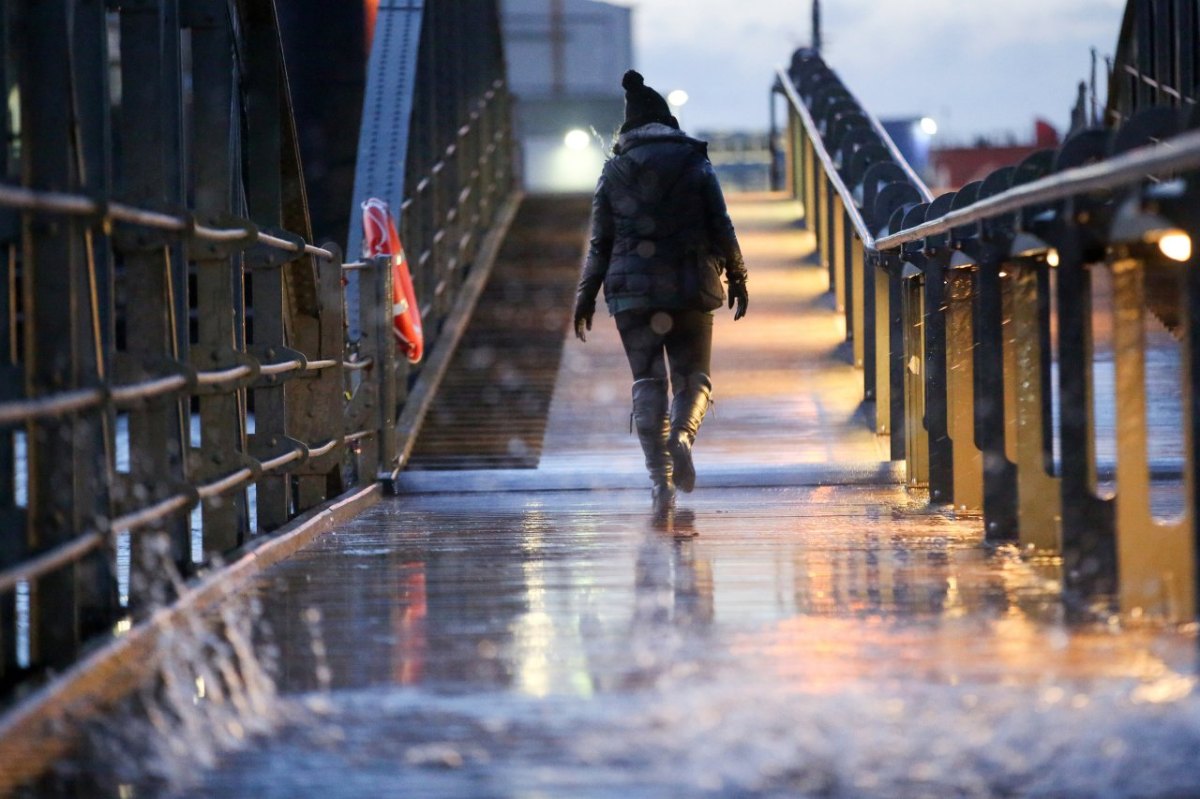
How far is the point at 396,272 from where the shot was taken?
28.9 feet

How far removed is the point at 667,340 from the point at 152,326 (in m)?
2.74

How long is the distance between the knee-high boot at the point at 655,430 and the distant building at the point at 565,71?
31.0 m

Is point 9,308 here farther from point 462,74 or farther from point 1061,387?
point 462,74

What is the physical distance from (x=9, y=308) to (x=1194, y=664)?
225 centimetres

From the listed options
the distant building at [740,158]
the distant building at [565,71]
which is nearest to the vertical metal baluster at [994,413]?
the distant building at [565,71]

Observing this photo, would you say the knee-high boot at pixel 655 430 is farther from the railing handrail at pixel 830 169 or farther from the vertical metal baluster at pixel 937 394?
the railing handrail at pixel 830 169

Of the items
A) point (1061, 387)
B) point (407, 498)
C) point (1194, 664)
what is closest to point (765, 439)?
point (407, 498)

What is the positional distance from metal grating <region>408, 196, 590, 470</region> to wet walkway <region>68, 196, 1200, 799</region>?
1.81 m

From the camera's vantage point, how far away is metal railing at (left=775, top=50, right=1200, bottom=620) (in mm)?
3516

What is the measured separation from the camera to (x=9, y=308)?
3.56 meters

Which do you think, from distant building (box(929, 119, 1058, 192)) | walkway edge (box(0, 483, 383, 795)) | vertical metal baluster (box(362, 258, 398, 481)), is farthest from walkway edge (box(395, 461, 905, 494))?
distant building (box(929, 119, 1058, 192))

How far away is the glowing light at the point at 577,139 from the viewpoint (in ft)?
123

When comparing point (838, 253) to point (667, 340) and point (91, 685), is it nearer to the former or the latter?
point (667, 340)

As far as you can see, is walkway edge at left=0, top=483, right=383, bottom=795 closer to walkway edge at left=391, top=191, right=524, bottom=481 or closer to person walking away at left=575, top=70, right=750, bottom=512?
person walking away at left=575, top=70, right=750, bottom=512
